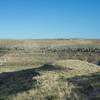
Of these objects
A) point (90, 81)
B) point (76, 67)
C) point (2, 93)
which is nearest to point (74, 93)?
point (90, 81)

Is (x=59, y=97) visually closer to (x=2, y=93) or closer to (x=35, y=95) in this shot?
(x=35, y=95)

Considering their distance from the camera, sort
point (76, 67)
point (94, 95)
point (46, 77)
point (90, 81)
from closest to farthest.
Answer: point (94, 95) < point (90, 81) < point (46, 77) < point (76, 67)

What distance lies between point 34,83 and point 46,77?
1885 millimetres

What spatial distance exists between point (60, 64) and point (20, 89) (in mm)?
10445

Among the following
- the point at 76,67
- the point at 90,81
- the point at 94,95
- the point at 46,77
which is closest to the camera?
the point at 94,95

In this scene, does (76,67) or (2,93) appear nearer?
(2,93)

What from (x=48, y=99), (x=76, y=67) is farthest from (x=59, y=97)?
(x=76, y=67)

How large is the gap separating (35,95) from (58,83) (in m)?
2.69

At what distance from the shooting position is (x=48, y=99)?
2019 centimetres

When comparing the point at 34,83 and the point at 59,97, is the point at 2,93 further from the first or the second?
the point at 59,97

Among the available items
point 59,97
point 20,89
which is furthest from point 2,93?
point 59,97

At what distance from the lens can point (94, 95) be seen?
773 inches

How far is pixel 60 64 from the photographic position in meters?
33.0

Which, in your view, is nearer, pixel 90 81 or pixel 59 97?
pixel 59 97
